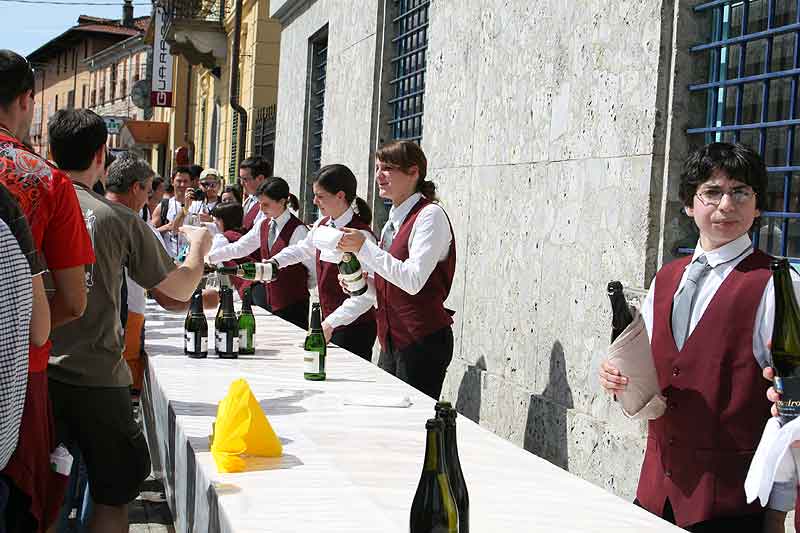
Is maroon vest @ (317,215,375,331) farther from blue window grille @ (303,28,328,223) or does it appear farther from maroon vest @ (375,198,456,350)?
blue window grille @ (303,28,328,223)

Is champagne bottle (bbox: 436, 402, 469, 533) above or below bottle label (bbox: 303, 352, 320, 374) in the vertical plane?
above

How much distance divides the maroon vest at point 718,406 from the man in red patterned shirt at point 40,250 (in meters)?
1.82

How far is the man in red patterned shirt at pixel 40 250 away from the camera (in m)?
2.75

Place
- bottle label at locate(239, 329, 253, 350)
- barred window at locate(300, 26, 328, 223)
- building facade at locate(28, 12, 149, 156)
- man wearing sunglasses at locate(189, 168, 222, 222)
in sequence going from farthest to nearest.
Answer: building facade at locate(28, 12, 149, 156)
barred window at locate(300, 26, 328, 223)
man wearing sunglasses at locate(189, 168, 222, 222)
bottle label at locate(239, 329, 253, 350)

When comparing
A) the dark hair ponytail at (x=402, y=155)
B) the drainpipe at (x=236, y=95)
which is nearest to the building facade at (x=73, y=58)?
the drainpipe at (x=236, y=95)

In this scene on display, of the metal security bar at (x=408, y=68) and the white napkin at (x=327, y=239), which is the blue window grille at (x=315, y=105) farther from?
the white napkin at (x=327, y=239)

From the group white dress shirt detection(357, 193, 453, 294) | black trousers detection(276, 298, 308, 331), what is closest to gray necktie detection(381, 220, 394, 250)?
white dress shirt detection(357, 193, 453, 294)

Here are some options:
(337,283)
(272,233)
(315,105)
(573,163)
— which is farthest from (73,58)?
(573,163)

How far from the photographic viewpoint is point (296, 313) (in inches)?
280

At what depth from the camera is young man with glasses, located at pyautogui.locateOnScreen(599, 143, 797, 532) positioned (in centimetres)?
288

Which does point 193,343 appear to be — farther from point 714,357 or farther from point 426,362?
point 714,357

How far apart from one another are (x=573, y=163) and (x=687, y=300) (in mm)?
2591

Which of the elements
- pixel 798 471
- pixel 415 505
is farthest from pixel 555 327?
pixel 415 505

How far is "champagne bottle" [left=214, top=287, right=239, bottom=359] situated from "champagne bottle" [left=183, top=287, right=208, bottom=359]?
0.22 feet
